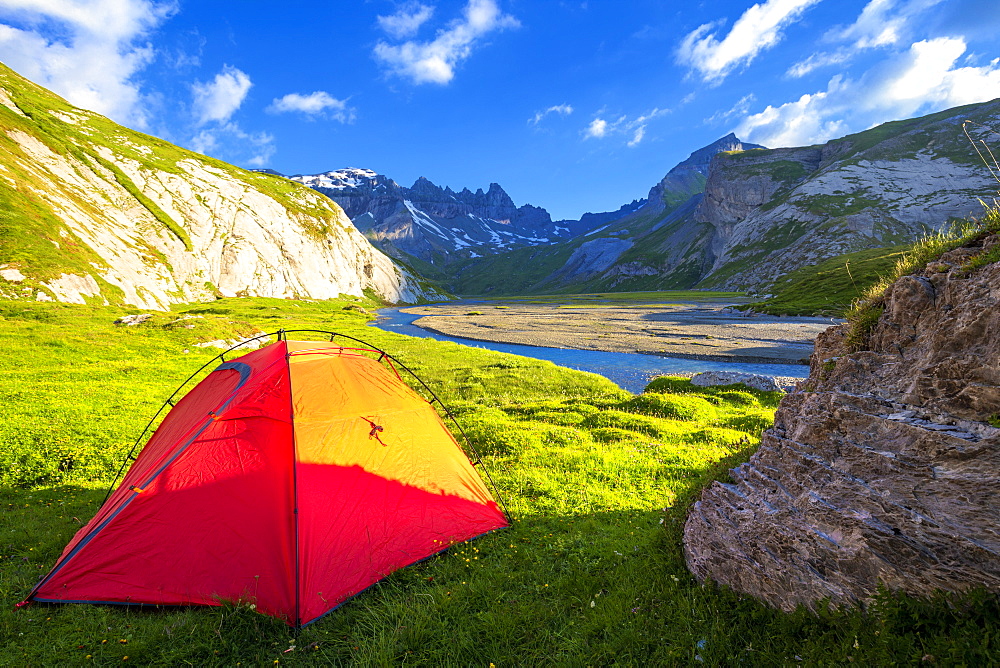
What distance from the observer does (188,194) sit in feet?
281

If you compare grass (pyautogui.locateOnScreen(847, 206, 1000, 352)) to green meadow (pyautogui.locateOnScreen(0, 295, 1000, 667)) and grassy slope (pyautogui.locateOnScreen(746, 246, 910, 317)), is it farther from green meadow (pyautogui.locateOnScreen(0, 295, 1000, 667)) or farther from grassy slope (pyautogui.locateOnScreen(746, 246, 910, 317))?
grassy slope (pyautogui.locateOnScreen(746, 246, 910, 317))

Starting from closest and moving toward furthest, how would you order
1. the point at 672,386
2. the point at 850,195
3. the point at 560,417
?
the point at 560,417 → the point at 672,386 → the point at 850,195

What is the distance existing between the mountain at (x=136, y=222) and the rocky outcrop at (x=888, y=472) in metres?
52.8

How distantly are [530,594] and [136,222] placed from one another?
289ft

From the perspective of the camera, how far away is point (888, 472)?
4.67 meters

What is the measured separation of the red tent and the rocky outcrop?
4975 mm

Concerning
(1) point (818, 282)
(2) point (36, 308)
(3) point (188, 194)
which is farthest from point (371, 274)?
(1) point (818, 282)

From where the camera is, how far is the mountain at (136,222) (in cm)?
4247

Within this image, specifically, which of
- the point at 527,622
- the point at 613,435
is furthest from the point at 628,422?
the point at 527,622

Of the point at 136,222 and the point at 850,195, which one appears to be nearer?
the point at 136,222

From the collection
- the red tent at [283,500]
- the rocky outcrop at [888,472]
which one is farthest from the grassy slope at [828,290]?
the red tent at [283,500]

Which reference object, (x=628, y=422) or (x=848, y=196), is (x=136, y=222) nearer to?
(x=628, y=422)

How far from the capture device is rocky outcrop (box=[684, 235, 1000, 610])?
3916 millimetres

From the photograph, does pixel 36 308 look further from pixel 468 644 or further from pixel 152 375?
pixel 468 644
